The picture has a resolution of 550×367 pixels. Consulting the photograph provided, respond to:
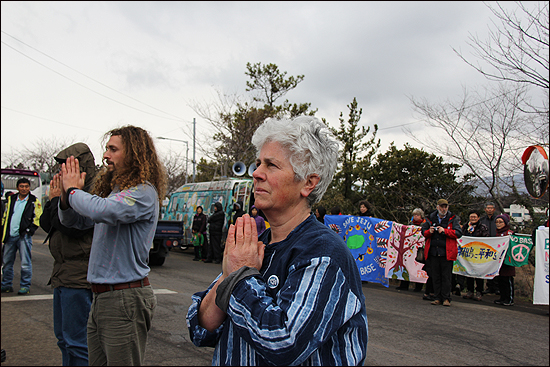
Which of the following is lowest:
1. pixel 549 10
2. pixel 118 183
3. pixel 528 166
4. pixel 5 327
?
pixel 5 327

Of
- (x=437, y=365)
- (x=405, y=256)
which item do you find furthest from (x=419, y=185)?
(x=437, y=365)

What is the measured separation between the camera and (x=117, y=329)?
8.25 feet

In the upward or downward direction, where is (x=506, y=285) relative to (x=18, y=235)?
downward

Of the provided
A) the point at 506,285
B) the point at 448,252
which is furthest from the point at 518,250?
the point at 448,252

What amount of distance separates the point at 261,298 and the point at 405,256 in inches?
360

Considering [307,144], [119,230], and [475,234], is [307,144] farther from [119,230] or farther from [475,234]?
[475,234]

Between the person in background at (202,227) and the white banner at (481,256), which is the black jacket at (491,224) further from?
the person in background at (202,227)

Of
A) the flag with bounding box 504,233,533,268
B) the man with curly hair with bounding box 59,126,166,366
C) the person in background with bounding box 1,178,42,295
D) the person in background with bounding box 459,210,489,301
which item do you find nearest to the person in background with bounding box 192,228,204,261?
the person in background with bounding box 1,178,42,295

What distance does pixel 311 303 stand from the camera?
4.45 ft

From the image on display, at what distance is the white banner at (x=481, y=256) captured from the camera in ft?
29.0

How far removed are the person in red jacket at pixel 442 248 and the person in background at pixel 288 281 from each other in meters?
7.25

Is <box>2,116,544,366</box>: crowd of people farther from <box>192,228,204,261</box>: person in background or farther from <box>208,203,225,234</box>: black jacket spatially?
<box>192,228,204,261</box>: person in background

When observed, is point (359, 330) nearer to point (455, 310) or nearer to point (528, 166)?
point (528, 166)

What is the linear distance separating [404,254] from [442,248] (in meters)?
1.67
